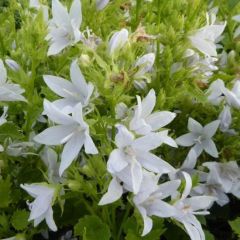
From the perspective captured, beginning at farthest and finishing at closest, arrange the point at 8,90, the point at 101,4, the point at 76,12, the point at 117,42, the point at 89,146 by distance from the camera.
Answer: the point at 101,4
the point at 76,12
the point at 8,90
the point at 117,42
the point at 89,146

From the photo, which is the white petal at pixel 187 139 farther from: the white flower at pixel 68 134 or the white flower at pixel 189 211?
the white flower at pixel 68 134

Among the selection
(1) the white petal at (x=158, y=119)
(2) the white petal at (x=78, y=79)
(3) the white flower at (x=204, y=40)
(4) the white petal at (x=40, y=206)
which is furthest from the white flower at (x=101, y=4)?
(4) the white petal at (x=40, y=206)

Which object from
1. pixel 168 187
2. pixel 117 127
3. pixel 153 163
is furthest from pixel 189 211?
pixel 117 127

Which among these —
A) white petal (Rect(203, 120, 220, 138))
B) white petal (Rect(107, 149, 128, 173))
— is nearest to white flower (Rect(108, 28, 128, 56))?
white petal (Rect(107, 149, 128, 173))

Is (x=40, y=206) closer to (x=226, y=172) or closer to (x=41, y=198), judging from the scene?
(x=41, y=198)

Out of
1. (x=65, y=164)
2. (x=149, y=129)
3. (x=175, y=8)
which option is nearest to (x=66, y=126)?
(x=65, y=164)

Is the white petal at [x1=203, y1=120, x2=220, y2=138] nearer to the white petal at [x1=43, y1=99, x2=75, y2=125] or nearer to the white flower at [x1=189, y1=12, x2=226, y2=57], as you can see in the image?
the white flower at [x1=189, y1=12, x2=226, y2=57]

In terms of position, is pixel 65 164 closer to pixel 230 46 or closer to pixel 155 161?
pixel 155 161
